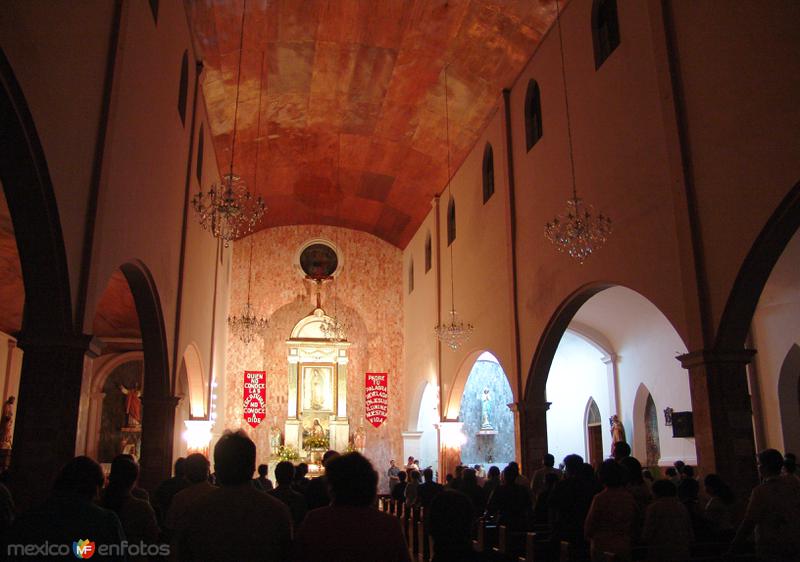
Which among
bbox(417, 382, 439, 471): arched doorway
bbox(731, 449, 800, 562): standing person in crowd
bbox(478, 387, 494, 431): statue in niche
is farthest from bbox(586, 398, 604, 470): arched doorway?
bbox(731, 449, 800, 562): standing person in crowd

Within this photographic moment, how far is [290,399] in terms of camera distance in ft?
70.7

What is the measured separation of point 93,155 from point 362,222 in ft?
51.9

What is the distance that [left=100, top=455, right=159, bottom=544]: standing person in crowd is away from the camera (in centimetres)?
378

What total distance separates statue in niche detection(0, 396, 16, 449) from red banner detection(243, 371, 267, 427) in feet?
22.3

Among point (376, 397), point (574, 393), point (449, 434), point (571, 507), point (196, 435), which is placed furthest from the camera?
point (376, 397)

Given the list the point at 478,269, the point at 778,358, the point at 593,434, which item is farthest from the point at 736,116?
the point at 593,434

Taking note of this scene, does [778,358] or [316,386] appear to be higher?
[316,386]

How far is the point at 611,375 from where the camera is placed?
16062 millimetres

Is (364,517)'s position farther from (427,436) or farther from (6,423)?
(427,436)

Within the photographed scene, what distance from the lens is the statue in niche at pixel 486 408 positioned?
22844 millimetres

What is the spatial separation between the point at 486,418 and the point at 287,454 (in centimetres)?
672

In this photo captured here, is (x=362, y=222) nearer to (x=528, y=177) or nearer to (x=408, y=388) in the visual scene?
(x=408, y=388)

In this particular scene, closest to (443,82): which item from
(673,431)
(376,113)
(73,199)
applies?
(376,113)

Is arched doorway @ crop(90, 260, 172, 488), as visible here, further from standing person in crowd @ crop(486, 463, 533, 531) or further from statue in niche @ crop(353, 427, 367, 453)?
statue in niche @ crop(353, 427, 367, 453)
